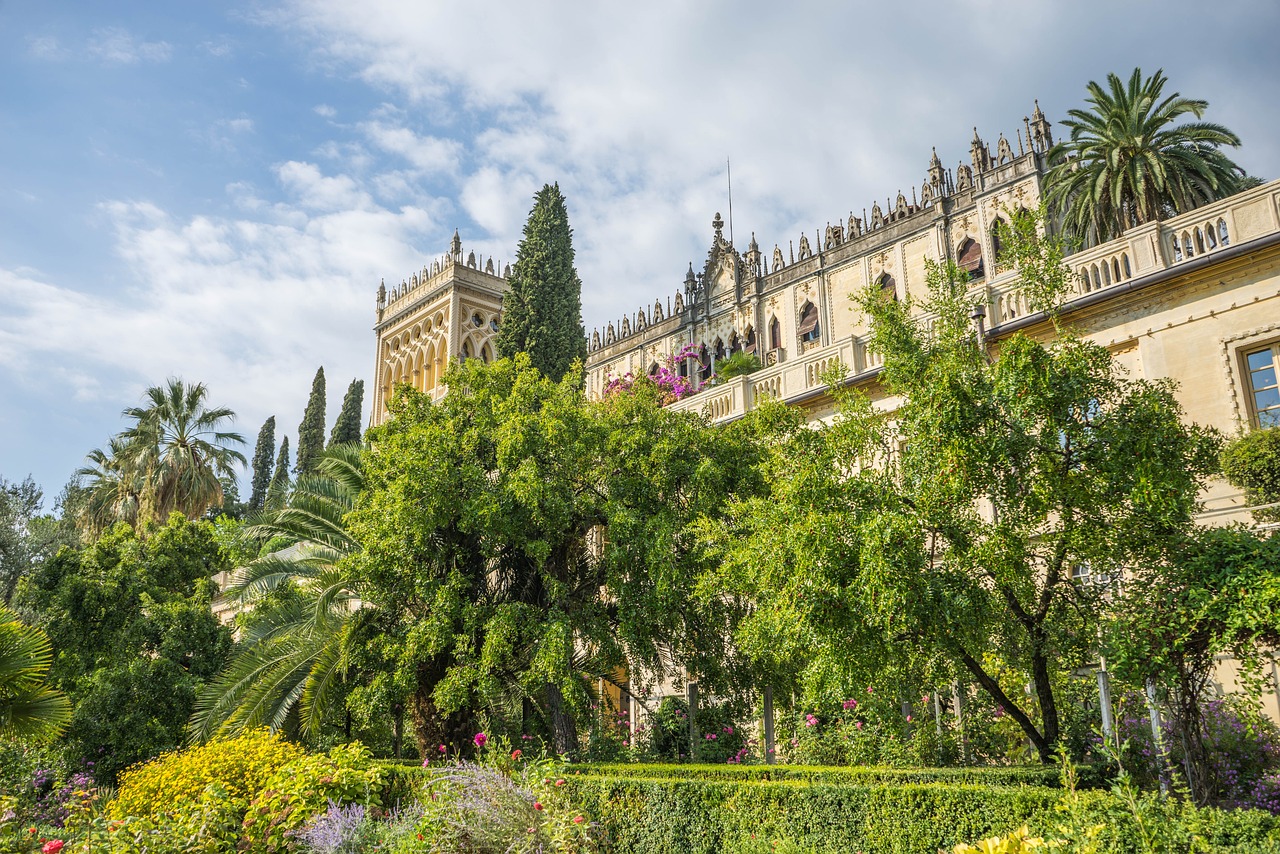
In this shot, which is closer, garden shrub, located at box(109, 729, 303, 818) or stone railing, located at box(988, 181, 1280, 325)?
garden shrub, located at box(109, 729, 303, 818)

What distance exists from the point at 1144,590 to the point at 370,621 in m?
10.8

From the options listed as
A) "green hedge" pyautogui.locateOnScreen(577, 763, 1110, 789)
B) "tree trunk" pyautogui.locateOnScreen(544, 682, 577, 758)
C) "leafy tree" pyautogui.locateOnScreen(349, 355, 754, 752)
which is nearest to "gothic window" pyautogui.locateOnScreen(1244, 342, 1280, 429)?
"green hedge" pyautogui.locateOnScreen(577, 763, 1110, 789)

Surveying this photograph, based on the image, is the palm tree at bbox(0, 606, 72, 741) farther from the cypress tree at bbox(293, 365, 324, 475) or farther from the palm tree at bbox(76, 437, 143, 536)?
the cypress tree at bbox(293, 365, 324, 475)

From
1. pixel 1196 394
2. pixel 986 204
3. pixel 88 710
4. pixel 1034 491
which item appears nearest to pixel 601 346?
pixel 986 204

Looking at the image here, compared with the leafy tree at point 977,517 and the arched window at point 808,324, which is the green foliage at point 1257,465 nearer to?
the leafy tree at point 977,517

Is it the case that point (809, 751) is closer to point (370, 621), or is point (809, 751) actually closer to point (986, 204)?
point (370, 621)

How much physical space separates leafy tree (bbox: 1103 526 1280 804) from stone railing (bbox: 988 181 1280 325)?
19.7 ft

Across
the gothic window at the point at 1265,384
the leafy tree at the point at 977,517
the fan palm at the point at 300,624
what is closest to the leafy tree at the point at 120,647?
the fan palm at the point at 300,624

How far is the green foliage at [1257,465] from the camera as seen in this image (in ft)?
34.0

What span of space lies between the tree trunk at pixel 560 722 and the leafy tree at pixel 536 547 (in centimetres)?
2

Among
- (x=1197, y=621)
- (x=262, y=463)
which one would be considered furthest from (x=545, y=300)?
(x=262, y=463)

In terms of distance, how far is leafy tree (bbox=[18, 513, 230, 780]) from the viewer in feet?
54.1

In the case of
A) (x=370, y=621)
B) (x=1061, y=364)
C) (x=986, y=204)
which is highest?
(x=986, y=204)

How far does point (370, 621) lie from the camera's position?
14.2 m
